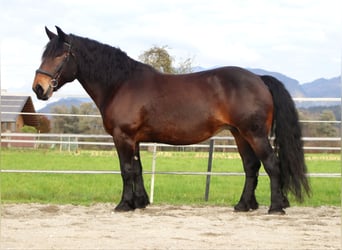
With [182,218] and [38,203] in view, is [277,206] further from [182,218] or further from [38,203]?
[38,203]

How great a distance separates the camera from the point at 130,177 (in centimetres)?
611

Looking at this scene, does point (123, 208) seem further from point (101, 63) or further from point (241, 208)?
point (101, 63)

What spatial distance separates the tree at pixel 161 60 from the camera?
2066 cm

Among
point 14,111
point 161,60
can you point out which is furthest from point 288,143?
point 161,60

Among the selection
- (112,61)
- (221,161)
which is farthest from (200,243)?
(221,161)

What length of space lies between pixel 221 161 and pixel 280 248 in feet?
41.0

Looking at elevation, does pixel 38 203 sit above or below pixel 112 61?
below

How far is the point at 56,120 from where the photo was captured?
21.6 meters

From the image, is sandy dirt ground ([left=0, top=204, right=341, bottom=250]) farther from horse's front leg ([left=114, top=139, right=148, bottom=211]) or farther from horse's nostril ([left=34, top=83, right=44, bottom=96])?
horse's nostril ([left=34, top=83, right=44, bottom=96])

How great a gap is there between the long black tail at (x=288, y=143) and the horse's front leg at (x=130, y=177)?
171cm

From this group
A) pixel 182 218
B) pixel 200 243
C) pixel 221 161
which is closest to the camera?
pixel 200 243

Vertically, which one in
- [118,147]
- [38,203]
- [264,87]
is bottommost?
[38,203]

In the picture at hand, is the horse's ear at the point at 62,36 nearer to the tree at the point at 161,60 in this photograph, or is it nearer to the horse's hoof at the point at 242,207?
the horse's hoof at the point at 242,207

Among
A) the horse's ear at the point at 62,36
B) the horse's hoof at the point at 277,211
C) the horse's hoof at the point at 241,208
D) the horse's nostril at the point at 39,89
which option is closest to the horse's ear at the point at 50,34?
the horse's ear at the point at 62,36
